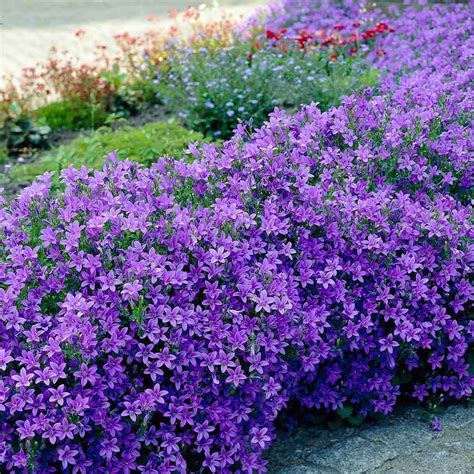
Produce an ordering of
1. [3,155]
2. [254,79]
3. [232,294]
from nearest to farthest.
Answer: [232,294] → [3,155] → [254,79]

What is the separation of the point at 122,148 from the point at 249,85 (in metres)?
1.74

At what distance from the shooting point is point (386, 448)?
3414 mm

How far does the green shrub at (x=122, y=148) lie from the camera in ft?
18.4

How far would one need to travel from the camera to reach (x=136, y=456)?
2.90 m

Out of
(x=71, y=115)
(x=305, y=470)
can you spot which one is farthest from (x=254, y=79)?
(x=305, y=470)

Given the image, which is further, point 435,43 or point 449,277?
point 435,43

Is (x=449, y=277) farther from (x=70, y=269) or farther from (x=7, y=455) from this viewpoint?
(x=7, y=455)

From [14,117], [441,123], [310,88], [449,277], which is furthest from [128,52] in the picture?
[449,277]

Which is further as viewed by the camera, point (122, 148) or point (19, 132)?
point (19, 132)

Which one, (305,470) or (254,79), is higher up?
(254,79)

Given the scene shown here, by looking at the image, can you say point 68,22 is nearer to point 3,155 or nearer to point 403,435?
point 3,155

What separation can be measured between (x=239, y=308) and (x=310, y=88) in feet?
14.1

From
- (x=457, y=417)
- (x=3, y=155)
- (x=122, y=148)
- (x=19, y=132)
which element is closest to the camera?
(x=457, y=417)

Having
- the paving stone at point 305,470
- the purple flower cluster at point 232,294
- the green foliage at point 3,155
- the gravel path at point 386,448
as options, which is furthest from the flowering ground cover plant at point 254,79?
the paving stone at point 305,470
